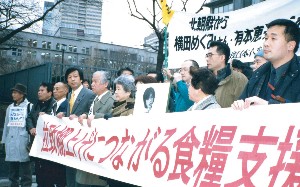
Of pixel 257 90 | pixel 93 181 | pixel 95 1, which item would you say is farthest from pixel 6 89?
pixel 257 90

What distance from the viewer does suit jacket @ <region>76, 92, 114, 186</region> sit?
4.24 m

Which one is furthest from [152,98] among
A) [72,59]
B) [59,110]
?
[72,59]

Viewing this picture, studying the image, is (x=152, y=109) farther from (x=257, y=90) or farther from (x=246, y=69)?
(x=246, y=69)

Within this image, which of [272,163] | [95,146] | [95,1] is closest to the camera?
[272,163]

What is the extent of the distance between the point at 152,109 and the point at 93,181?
4.06 feet

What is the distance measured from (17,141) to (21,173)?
52 centimetres

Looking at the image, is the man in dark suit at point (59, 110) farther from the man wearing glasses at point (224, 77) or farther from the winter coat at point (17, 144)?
the man wearing glasses at point (224, 77)

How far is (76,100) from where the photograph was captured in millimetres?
5062

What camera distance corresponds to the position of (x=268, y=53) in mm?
2812

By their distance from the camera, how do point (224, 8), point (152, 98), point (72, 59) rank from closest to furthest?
point (152, 98), point (224, 8), point (72, 59)

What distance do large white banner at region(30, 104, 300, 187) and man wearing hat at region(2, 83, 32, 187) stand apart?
88.9 inches

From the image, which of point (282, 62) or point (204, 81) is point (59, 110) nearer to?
point (204, 81)

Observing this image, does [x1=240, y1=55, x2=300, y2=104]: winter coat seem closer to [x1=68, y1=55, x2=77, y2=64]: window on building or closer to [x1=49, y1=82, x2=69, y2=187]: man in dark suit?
[x1=49, y1=82, x2=69, y2=187]: man in dark suit

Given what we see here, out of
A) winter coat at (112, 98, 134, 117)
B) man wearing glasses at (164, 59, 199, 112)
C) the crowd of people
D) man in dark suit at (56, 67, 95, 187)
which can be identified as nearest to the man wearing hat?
the crowd of people
